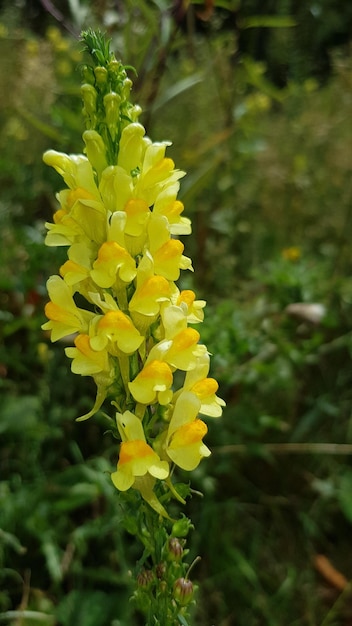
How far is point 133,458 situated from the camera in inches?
24.5

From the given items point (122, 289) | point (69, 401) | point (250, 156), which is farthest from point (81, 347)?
point (250, 156)

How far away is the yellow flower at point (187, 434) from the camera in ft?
2.12

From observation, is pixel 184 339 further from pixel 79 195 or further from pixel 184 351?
pixel 79 195

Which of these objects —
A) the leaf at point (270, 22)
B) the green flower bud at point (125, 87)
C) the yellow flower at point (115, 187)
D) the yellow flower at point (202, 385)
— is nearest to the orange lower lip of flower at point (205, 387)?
the yellow flower at point (202, 385)

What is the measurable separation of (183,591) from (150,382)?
0.72ft

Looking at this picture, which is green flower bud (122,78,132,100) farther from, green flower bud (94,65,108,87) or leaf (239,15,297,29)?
leaf (239,15,297,29)

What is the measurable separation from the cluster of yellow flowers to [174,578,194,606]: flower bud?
8 centimetres

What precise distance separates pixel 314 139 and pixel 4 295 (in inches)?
55.0

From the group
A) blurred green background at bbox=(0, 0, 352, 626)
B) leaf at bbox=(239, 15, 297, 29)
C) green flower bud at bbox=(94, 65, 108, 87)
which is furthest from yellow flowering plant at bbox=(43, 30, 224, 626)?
leaf at bbox=(239, 15, 297, 29)

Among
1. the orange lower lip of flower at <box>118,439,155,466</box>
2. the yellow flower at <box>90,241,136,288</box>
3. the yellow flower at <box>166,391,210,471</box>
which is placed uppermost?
the yellow flower at <box>90,241,136,288</box>

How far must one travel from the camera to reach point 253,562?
145cm

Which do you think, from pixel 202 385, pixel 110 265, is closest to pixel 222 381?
pixel 202 385

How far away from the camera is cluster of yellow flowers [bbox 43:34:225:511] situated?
629mm

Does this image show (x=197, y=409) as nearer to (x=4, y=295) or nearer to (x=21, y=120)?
(x=4, y=295)
